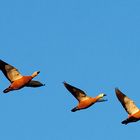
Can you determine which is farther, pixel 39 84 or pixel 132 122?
pixel 39 84

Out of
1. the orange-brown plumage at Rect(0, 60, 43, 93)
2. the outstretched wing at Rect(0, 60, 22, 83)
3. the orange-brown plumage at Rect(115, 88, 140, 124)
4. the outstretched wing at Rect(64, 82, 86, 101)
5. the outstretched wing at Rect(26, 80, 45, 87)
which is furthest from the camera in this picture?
the outstretched wing at Rect(26, 80, 45, 87)

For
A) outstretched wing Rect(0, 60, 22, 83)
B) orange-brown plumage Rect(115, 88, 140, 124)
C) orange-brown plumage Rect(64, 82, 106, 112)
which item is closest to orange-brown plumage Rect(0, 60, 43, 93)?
outstretched wing Rect(0, 60, 22, 83)

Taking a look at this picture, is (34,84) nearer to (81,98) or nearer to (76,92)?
(76,92)

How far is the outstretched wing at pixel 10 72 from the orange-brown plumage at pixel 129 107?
343 inches

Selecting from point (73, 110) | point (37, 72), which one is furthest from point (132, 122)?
point (37, 72)

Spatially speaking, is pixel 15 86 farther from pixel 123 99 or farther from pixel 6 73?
pixel 123 99

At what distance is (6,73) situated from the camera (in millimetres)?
61438

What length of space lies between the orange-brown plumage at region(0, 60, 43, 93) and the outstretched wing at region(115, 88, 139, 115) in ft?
24.2

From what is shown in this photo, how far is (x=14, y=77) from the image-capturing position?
2419 inches

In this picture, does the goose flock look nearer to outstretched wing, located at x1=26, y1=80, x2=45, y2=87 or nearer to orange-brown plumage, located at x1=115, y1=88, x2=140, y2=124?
orange-brown plumage, located at x1=115, y1=88, x2=140, y2=124

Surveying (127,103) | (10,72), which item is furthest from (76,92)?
(10,72)

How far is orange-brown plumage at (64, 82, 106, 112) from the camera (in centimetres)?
6105

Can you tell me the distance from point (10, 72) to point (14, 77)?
1.83 feet

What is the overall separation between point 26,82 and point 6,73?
2239mm
